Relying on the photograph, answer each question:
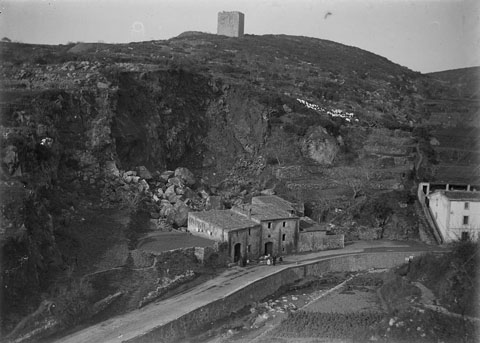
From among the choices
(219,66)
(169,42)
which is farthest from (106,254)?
(169,42)

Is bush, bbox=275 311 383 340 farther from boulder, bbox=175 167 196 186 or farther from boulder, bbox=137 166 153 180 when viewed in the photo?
boulder, bbox=175 167 196 186

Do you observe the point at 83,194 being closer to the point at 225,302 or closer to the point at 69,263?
the point at 69,263

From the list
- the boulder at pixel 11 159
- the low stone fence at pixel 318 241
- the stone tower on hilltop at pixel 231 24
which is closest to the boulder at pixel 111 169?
the boulder at pixel 11 159

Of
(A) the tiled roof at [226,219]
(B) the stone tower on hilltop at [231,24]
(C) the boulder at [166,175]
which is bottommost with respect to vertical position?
(A) the tiled roof at [226,219]

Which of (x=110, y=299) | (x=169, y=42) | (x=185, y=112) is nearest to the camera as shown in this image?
(x=110, y=299)

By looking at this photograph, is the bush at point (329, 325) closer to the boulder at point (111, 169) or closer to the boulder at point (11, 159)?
the boulder at point (11, 159)

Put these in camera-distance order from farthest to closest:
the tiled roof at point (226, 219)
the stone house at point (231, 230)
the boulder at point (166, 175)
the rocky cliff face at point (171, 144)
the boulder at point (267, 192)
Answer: the boulder at point (267, 192), the boulder at point (166, 175), the tiled roof at point (226, 219), the stone house at point (231, 230), the rocky cliff face at point (171, 144)
